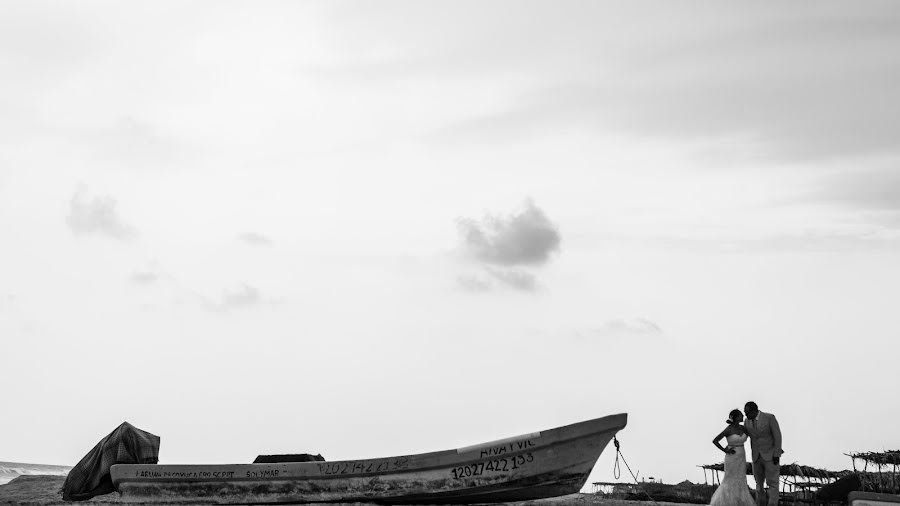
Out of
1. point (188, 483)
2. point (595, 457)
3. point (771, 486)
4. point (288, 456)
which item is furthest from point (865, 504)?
point (188, 483)

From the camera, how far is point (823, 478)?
2711 cm

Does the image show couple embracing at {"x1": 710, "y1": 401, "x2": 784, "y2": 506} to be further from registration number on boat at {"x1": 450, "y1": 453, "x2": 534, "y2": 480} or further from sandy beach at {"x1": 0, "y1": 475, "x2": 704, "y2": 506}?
registration number on boat at {"x1": 450, "y1": 453, "x2": 534, "y2": 480}

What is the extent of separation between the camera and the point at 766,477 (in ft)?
49.1

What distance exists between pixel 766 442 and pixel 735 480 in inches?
47.6

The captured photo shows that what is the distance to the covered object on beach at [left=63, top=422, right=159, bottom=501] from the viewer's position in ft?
66.1

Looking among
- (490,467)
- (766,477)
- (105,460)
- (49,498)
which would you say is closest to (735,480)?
(766,477)

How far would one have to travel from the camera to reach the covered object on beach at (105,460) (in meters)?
20.1

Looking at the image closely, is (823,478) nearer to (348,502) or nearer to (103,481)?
(348,502)

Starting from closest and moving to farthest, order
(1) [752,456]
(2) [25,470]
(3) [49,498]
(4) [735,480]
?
(4) [735,480], (1) [752,456], (3) [49,498], (2) [25,470]

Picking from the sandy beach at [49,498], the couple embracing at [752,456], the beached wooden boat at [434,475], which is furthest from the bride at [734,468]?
the sandy beach at [49,498]

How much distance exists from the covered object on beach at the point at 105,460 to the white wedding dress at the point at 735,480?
1337 centimetres

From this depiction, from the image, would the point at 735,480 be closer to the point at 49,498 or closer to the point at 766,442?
the point at 766,442

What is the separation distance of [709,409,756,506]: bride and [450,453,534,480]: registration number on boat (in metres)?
4.17

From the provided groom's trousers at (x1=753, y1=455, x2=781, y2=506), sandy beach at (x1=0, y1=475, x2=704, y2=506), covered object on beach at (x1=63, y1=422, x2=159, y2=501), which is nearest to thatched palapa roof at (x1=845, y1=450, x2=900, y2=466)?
sandy beach at (x1=0, y1=475, x2=704, y2=506)
